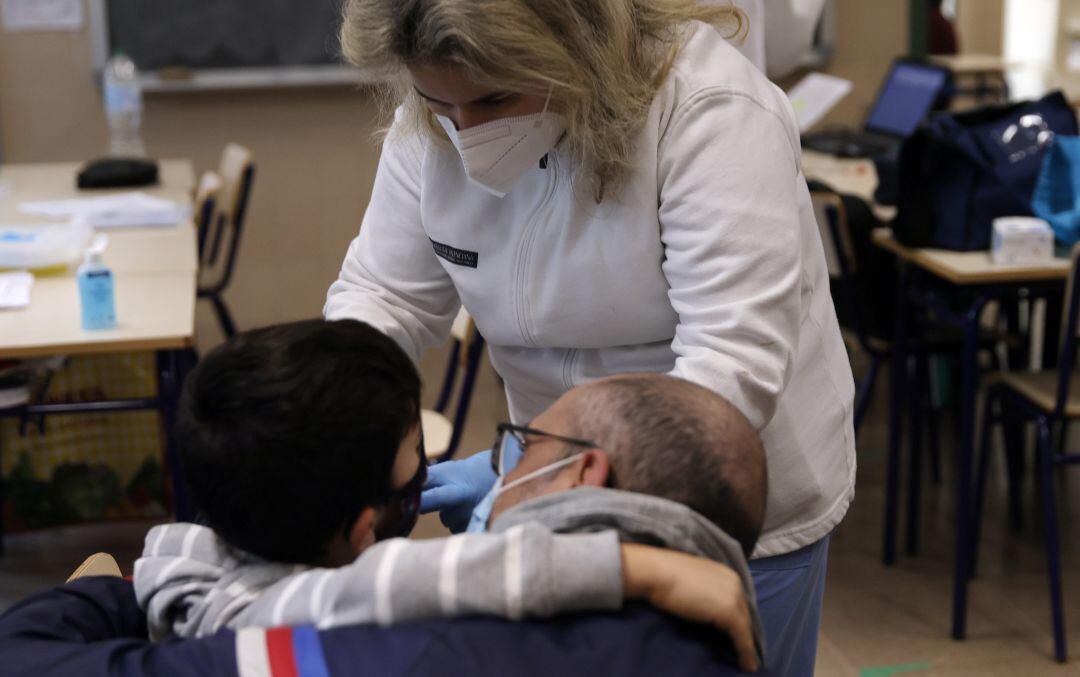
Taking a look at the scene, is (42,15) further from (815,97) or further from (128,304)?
(815,97)

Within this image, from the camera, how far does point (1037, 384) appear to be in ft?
9.41

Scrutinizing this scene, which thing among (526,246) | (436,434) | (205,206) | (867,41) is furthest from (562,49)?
(867,41)

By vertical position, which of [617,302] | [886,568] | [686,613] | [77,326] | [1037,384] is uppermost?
[617,302]

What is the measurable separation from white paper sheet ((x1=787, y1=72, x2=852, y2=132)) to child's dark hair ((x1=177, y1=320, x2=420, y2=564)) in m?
3.20

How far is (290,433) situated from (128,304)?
1878 millimetres

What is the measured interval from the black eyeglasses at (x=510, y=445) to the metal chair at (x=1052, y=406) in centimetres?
189

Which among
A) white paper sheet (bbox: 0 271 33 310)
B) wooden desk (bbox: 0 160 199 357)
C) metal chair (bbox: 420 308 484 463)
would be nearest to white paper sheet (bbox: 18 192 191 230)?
wooden desk (bbox: 0 160 199 357)

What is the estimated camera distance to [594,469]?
37.6 inches

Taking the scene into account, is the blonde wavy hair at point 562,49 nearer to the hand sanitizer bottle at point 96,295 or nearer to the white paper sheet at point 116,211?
the hand sanitizer bottle at point 96,295

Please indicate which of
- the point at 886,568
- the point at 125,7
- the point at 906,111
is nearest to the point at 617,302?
the point at 886,568

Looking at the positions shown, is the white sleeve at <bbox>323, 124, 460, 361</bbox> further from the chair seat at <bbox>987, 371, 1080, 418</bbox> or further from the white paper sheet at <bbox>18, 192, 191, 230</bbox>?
the white paper sheet at <bbox>18, 192, 191, 230</bbox>

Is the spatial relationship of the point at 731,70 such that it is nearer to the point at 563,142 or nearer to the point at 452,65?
the point at 563,142

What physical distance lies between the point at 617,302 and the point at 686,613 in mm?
481

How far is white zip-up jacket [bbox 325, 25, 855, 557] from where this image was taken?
120 cm
